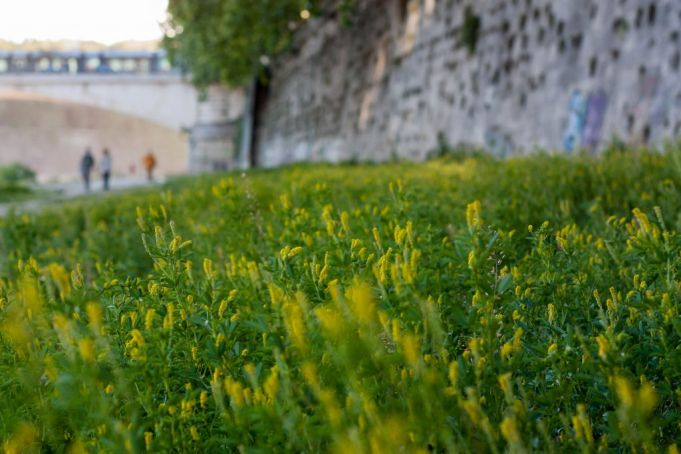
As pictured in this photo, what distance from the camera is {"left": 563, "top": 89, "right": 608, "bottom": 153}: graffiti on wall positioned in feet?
32.0

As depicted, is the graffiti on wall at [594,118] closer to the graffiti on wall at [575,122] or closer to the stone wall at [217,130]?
the graffiti on wall at [575,122]

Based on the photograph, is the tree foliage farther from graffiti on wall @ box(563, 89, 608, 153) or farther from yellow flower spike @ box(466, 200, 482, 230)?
yellow flower spike @ box(466, 200, 482, 230)

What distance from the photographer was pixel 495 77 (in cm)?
1323

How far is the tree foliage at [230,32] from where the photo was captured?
23.2 metres

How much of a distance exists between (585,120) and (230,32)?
47.2ft

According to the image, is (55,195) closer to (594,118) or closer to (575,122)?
(575,122)

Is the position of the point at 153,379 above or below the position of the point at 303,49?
below

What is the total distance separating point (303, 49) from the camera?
1039 inches

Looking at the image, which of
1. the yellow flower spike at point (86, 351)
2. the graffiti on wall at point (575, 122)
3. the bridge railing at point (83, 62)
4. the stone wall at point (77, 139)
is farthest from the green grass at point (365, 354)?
the stone wall at point (77, 139)

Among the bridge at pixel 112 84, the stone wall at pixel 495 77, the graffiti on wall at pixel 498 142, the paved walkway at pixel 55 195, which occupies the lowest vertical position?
the paved walkway at pixel 55 195

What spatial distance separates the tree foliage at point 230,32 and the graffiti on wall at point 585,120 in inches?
463

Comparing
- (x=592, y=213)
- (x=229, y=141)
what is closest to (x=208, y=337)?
(x=592, y=213)

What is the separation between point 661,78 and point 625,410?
7691 millimetres

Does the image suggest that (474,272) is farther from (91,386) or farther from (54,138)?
(54,138)
